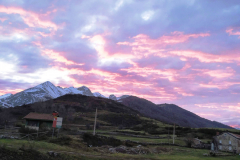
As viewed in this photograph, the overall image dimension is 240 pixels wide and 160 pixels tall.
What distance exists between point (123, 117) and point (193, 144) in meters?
86.4

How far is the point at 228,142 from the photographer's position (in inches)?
2067

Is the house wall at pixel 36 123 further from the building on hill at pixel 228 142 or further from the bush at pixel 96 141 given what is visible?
the building on hill at pixel 228 142

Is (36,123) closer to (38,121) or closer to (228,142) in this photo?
(38,121)

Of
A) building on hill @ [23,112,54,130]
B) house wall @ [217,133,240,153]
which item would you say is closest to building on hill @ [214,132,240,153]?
house wall @ [217,133,240,153]

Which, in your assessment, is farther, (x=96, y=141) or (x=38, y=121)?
(x=38, y=121)

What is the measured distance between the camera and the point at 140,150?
3175 cm

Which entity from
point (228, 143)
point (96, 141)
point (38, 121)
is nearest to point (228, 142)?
point (228, 143)

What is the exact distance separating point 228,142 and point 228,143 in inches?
10.5

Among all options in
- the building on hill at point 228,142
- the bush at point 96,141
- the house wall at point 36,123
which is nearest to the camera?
the bush at point 96,141

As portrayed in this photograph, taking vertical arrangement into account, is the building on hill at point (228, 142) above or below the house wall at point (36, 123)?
below

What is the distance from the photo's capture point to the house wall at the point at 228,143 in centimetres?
5012

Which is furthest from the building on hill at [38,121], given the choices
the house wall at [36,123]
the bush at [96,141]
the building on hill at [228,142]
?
the building on hill at [228,142]

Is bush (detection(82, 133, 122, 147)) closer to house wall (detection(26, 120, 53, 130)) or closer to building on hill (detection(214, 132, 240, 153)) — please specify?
house wall (detection(26, 120, 53, 130))

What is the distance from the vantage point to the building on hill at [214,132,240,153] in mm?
50100
